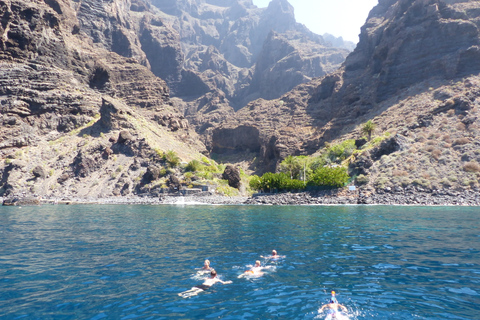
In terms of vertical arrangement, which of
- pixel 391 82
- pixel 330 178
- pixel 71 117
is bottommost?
pixel 330 178

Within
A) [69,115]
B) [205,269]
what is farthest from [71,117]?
[205,269]

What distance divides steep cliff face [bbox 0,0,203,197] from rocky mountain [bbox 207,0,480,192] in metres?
50.3

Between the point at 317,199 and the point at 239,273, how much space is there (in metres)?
57.7

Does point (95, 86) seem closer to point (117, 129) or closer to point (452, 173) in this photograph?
point (117, 129)

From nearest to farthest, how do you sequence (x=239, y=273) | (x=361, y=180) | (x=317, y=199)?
(x=239, y=273) < (x=317, y=199) < (x=361, y=180)

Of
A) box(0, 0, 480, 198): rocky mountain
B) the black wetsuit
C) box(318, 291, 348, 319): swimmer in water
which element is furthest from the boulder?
box(318, 291, 348, 319): swimmer in water

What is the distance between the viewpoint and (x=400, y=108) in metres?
113

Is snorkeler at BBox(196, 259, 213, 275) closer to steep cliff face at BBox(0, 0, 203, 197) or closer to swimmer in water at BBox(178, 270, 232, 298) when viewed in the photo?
swimmer in water at BBox(178, 270, 232, 298)

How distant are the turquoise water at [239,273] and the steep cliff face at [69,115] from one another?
228 feet

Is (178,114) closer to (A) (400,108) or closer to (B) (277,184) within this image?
(B) (277,184)

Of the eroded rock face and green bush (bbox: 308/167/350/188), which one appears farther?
the eroded rock face

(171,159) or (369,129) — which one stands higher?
(369,129)

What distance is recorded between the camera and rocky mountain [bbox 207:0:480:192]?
77.4 meters

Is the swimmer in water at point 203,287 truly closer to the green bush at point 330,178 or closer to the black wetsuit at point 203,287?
the black wetsuit at point 203,287
